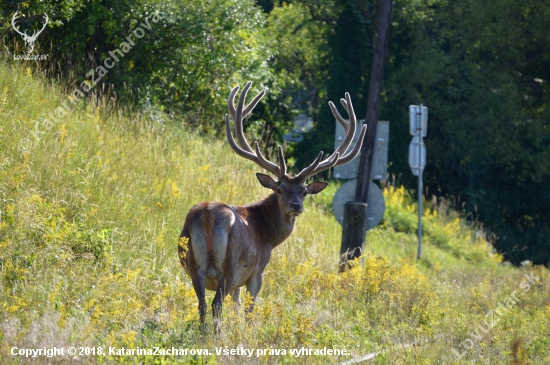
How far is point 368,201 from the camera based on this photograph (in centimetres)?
1493

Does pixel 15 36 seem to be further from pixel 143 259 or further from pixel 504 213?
pixel 504 213

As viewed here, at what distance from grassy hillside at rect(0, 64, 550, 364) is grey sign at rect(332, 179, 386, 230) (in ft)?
2.39

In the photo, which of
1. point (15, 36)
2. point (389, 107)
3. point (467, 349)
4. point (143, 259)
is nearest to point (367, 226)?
point (143, 259)

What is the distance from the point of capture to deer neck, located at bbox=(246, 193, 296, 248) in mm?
10405

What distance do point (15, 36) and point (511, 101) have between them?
54.8 ft

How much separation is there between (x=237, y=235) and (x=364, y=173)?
238 inches

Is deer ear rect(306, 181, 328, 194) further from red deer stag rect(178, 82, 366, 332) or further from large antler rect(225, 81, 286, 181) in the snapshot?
large antler rect(225, 81, 286, 181)

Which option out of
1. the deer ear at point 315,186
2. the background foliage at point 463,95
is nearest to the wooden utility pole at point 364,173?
the deer ear at point 315,186

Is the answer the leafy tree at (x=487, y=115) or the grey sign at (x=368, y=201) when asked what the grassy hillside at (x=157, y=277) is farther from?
the leafy tree at (x=487, y=115)

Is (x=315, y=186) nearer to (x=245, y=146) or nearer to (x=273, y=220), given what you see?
(x=273, y=220)

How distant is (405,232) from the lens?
2189 cm

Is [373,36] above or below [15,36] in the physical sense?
above

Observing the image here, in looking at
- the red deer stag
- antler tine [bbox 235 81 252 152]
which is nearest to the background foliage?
antler tine [bbox 235 81 252 152]

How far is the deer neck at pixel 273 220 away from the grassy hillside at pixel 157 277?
2.55 ft
